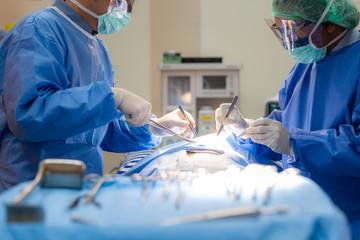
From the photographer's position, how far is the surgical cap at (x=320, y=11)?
1.53 meters

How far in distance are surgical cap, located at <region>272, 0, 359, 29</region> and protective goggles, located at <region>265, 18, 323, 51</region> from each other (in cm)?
3

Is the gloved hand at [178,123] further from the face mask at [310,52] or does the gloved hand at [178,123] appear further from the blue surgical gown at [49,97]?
the face mask at [310,52]

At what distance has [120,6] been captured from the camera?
159 cm

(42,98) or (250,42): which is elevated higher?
(250,42)

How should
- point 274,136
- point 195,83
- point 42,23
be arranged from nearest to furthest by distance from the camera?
point 42,23
point 274,136
point 195,83

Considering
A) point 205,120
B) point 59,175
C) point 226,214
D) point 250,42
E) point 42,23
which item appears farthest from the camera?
point 250,42

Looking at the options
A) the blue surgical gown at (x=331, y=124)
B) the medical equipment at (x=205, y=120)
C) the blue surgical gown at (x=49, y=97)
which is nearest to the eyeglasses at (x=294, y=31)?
the blue surgical gown at (x=331, y=124)

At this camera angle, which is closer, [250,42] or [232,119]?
[232,119]

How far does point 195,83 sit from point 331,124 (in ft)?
9.44

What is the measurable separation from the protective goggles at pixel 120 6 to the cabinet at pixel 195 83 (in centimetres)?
252

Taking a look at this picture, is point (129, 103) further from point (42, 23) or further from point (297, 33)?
point (297, 33)

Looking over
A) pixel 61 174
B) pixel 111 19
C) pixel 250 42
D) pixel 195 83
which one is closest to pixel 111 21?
pixel 111 19

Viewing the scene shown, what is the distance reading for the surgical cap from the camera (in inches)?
60.3

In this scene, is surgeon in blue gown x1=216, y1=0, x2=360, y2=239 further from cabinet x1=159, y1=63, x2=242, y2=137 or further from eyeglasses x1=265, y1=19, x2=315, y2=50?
cabinet x1=159, y1=63, x2=242, y2=137
